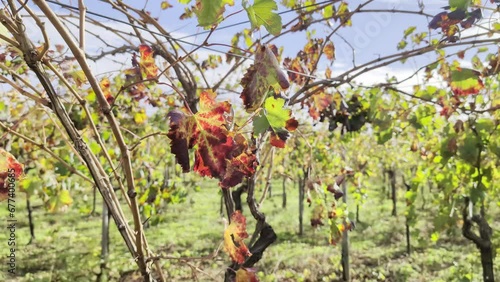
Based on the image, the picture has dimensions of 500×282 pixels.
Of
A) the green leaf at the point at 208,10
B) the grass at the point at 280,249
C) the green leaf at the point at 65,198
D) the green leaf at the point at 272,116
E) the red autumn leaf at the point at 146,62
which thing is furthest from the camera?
the grass at the point at 280,249

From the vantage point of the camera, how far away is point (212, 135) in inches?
30.3

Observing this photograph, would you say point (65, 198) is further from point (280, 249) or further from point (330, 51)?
point (280, 249)

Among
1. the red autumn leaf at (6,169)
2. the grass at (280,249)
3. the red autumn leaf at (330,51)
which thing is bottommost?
the grass at (280,249)

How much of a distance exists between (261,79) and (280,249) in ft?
29.7

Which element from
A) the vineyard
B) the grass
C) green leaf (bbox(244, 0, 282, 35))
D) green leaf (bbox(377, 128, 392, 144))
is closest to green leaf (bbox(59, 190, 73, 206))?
the vineyard

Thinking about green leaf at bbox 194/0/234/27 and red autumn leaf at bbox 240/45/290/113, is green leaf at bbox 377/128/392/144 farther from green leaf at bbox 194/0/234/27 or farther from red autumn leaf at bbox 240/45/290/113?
green leaf at bbox 194/0/234/27

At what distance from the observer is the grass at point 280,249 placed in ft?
23.9

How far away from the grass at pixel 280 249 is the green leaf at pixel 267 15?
414cm

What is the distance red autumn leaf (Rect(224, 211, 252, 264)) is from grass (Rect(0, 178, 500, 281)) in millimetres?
3640

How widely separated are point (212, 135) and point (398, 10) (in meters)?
1.27

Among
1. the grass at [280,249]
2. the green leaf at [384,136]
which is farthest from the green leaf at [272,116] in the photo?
the grass at [280,249]

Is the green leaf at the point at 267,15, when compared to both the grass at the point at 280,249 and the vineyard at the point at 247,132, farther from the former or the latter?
the grass at the point at 280,249

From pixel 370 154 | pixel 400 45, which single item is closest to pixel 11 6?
pixel 400 45

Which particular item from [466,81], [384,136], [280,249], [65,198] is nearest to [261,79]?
[466,81]
